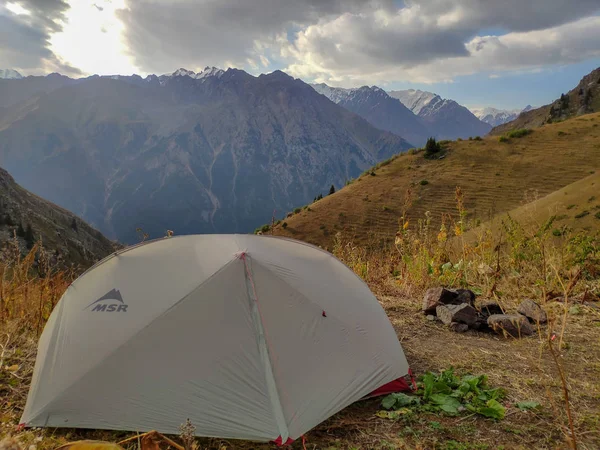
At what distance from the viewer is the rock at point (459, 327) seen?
17.1 feet

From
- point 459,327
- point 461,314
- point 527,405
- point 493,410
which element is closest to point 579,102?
point 461,314

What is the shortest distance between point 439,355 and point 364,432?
1.79 meters

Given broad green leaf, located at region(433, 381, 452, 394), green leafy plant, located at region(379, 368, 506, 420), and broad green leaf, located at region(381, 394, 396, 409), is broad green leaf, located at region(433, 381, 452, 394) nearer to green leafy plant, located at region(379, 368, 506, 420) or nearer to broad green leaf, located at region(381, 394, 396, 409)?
green leafy plant, located at region(379, 368, 506, 420)

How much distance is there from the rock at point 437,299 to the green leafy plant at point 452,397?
6.52 feet

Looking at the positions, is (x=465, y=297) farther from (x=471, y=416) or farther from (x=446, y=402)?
(x=471, y=416)

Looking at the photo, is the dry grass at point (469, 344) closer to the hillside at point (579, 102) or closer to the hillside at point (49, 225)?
the hillside at point (49, 225)

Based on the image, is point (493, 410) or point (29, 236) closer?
point (493, 410)

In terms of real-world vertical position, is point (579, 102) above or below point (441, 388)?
above

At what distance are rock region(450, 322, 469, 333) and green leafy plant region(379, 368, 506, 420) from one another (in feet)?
4.88

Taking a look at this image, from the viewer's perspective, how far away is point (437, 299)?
575cm

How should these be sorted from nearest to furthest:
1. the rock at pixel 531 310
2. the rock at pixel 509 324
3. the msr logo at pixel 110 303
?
the msr logo at pixel 110 303, the rock at pixel 509 324, the rock at pixel 531 310

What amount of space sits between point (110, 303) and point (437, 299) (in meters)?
4.46

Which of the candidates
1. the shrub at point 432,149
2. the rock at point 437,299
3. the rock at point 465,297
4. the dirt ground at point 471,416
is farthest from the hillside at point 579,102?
the dirt ground at point 471,416

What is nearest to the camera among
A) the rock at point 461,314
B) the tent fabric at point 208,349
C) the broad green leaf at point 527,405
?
the tent fabric at point 208,349
